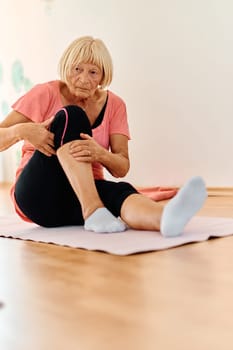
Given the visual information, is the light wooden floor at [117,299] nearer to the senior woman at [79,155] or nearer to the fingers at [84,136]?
the senior woman at [79,155]

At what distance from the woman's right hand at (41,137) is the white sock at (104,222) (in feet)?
0.67

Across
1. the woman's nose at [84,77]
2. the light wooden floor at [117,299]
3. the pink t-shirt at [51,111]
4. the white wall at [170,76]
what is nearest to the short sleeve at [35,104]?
the pink t-shirt at [51,111]

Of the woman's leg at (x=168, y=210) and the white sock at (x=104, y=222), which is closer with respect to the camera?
the woman's leg at (x=168, y=210)

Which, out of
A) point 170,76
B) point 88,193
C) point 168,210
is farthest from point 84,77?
point 170,76

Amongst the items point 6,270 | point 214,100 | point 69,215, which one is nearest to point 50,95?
point 69,215

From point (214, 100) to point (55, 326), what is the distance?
2.25 m

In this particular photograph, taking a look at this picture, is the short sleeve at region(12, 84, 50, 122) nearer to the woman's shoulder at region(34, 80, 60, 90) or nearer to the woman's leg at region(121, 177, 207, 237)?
the woman's shoulder at region(34, 80, 60, 90)

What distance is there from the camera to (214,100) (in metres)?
2.86

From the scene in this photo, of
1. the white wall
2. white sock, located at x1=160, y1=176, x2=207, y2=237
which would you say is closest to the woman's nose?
white sock, located at x1=160, y1=176, x2=207, y2=237

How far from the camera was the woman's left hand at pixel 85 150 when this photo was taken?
1519 millimetres

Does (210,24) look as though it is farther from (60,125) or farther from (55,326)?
(55,326)

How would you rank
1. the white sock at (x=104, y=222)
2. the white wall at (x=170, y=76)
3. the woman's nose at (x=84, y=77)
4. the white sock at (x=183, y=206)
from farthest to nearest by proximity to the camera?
the white wall at (x=170, y=76)
the woman's nose at (x=84, y=77)
the white sock at (x=104, y=222)
the white sock at (x=183, y=206)

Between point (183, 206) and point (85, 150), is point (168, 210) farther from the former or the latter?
point (85, 150)

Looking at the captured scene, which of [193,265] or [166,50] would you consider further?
[166,50]
